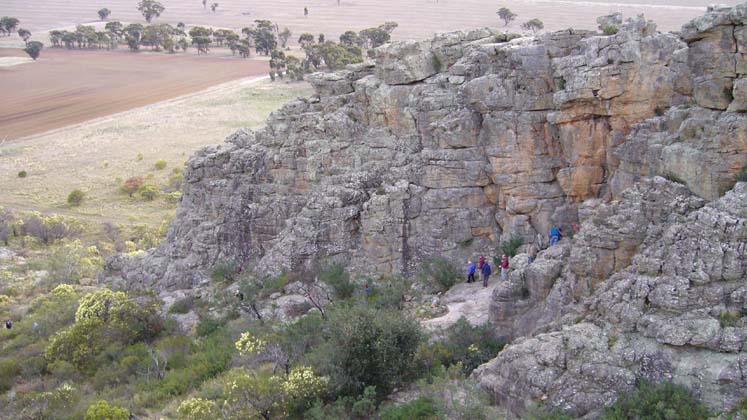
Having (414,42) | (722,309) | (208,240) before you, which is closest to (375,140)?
(414,42)

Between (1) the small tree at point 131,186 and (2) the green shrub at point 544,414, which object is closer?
(2) the green shrub at point 544,414

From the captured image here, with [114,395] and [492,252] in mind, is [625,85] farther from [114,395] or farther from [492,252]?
[114,395]

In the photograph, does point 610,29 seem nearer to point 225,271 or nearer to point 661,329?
point 661,329

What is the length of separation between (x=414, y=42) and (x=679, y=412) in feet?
59.9

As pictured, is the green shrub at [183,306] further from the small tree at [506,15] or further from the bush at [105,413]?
the small tree at [506,15]

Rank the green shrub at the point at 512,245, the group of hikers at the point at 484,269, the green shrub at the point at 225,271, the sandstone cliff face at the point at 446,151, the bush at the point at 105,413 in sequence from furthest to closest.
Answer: the green shrub at the point at 225,271
the green shrub at the point at 512,245
the group of hikers at the point at 484,269
the sandstone cliff face at the point at 446,151
the bush at the point at 105,413

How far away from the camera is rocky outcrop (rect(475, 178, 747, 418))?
52.3ft

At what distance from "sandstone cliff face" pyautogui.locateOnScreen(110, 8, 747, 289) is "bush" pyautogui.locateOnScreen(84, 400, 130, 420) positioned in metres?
10.3

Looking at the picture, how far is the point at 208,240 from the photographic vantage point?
33125mm

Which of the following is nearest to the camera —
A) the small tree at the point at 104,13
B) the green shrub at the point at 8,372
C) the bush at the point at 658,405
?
the bush at the point at 658,405

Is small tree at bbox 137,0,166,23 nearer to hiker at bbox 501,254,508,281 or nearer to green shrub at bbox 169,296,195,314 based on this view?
green shrub at bbox 169,296,195,314

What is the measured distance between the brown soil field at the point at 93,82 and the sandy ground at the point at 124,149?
4255 mm

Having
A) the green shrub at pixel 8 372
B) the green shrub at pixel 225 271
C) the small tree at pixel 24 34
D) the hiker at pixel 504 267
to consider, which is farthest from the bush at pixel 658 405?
the small tree at pixel 24 34

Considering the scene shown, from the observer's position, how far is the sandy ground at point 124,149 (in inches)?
2168
